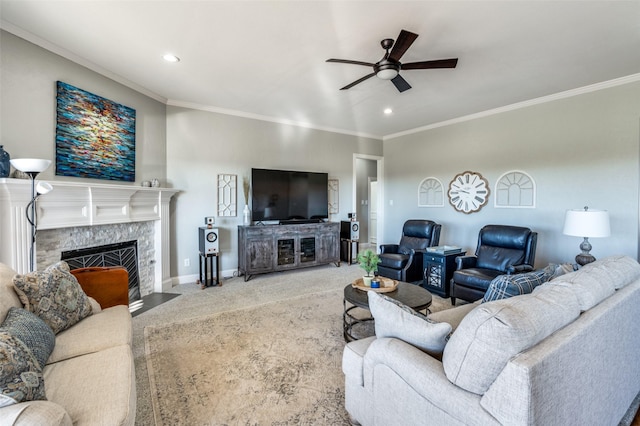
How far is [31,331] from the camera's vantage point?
1.39m

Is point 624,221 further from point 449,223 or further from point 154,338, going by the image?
point 154,338

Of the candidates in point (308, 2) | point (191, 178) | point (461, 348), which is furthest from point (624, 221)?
point (191, 178)

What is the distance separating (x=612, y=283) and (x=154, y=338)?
3410 mm

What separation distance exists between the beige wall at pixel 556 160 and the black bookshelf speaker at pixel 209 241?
3965 mm

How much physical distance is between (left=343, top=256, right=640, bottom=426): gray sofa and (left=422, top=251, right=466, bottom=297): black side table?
211 cm

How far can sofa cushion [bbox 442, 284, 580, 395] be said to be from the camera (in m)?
1.01

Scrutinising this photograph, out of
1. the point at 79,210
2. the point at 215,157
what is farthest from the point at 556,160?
the point at 79,210

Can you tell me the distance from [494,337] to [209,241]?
3.90 meters

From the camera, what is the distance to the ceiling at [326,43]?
2.21m

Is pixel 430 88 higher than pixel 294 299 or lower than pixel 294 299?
higher

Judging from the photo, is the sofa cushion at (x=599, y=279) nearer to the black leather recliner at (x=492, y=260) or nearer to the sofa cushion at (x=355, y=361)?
the sofa cushion at (x=355, y=361)

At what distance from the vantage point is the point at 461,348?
3.60 ft

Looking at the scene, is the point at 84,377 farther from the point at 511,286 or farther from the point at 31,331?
the point at 511,286

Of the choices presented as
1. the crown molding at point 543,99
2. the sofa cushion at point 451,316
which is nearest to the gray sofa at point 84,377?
the sofa cushion at point 451,316
